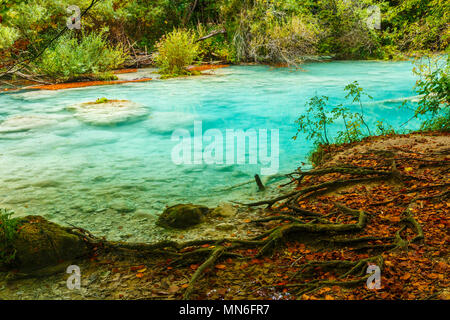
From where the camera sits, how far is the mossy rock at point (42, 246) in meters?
3.31

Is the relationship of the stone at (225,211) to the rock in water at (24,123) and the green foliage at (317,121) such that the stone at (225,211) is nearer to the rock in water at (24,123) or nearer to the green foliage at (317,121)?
the green foliage at (317,121)

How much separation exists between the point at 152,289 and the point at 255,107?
9.75 m

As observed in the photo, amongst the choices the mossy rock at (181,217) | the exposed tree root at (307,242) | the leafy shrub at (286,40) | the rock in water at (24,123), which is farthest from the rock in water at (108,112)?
the leafy shrub at (286,40)

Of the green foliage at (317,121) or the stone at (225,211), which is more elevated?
the green foliage at (317,121)

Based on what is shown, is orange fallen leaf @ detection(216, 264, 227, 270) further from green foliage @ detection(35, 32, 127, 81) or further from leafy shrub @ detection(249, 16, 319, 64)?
leafy shrub @ detection(249, 16, 319, 64)

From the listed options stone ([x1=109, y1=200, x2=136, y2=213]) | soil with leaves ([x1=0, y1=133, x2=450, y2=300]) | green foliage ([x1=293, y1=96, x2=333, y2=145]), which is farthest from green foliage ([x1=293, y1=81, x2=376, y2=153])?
stone ([x1=109, y1=200, x2=136, y2=213])

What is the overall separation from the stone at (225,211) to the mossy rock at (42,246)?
1556mm

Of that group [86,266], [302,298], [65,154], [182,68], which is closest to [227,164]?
[65,154]

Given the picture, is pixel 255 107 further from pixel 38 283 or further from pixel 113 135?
pixel 38 283

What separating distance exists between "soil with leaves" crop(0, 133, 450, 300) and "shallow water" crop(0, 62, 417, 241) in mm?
873

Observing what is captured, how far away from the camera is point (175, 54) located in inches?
682

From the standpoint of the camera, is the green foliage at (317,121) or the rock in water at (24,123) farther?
the rock in water at (24,123)

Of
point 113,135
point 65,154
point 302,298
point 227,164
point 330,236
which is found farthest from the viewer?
point 113,135
